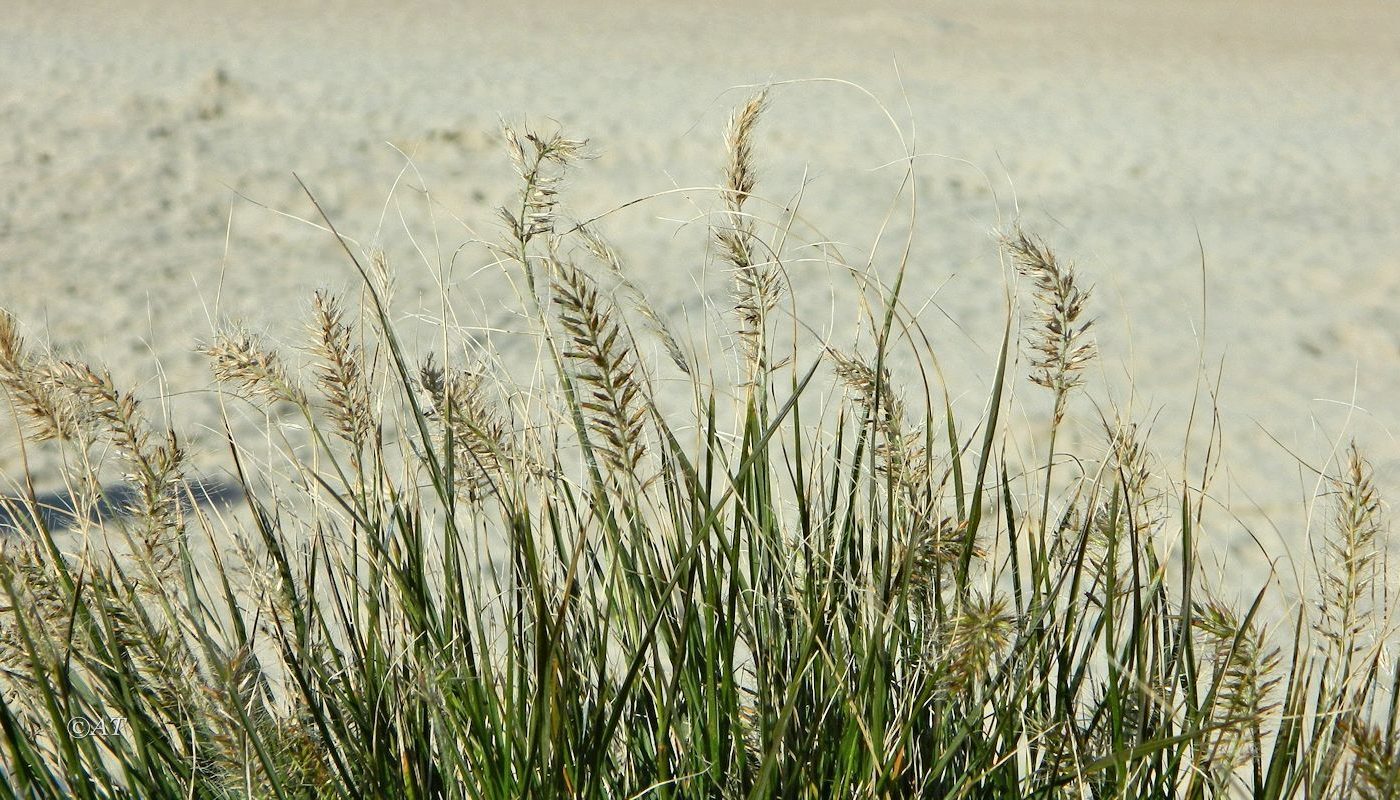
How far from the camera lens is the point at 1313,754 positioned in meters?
0.91

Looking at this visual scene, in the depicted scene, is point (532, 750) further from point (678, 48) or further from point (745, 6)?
point (745, 6)

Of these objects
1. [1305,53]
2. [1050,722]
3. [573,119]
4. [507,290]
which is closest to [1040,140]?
[573,119]

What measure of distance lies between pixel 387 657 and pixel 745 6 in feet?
31.2

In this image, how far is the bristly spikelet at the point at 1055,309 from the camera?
3.14 feet

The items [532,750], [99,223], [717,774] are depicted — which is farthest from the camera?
[99,223]

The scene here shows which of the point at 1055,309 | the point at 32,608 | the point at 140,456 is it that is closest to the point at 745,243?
the point at 1055,309

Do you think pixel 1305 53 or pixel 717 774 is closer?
pixel 717 774

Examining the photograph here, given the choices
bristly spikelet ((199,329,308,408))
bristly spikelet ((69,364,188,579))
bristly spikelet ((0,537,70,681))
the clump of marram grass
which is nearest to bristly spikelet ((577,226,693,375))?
the clump of marram grass

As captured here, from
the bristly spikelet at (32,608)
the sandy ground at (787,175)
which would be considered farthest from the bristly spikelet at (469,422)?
the sandy ground at (787,175)

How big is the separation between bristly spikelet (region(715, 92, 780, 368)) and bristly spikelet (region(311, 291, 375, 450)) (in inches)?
13.5

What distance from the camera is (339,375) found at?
0.98 meters

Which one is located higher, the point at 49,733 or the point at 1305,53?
the point at 1305,53

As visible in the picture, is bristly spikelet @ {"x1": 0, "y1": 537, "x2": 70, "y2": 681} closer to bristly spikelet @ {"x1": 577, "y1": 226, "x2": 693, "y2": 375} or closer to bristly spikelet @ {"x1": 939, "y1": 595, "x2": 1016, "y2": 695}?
bristly spikelet @ {"x1": 577, "y1": 226, "x2": 693, "y2": 375}

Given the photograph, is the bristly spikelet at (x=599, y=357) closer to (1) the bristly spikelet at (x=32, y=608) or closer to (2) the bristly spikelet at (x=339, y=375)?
(2) the bristly spikelet at (x=339, y=375)
